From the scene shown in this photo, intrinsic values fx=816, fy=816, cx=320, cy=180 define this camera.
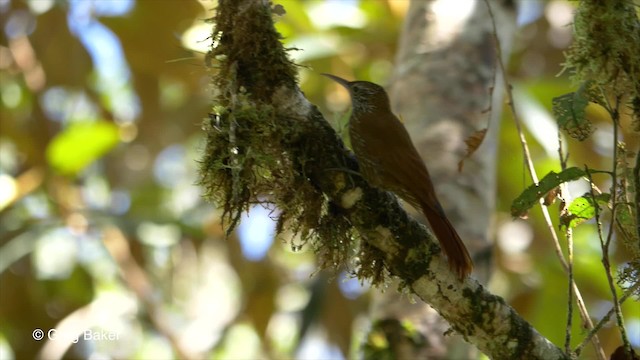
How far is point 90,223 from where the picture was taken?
4.68m

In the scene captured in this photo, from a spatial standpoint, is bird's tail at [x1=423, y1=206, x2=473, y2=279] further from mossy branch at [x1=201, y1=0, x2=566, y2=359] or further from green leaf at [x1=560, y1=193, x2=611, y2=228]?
green leaf at [x1=560, y1=193, x2=611, y2=228]

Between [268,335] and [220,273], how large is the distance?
1580mm

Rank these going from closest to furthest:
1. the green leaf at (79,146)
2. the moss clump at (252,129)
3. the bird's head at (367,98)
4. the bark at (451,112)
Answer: the moss clump at (252,129) → the bird's head at (367,98) → the bark at (451,112) → the green leaf at (79,146)

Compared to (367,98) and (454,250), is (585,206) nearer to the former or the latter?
(454,250)

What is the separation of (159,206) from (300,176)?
12.7 feet

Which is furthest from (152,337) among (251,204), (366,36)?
(251,204)

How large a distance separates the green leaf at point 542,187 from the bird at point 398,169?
176mm

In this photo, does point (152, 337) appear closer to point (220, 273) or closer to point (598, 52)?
point (220, 273)

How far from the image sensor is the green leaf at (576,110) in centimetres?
193

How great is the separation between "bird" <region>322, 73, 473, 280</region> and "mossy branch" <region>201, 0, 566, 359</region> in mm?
32

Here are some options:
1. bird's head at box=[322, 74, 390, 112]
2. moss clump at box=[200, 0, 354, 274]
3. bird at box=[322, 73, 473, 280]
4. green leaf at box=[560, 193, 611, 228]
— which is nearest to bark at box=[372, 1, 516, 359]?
bird's head at box=[322, 74, 390, 112]

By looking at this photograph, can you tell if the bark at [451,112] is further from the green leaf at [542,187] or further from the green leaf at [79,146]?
the green leaf at [79,146]

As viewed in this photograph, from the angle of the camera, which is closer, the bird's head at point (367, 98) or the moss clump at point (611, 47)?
the moss clump at point (611, 47)

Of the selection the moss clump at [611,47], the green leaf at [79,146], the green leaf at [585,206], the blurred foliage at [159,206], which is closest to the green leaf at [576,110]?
the moss clump at [611,47]
